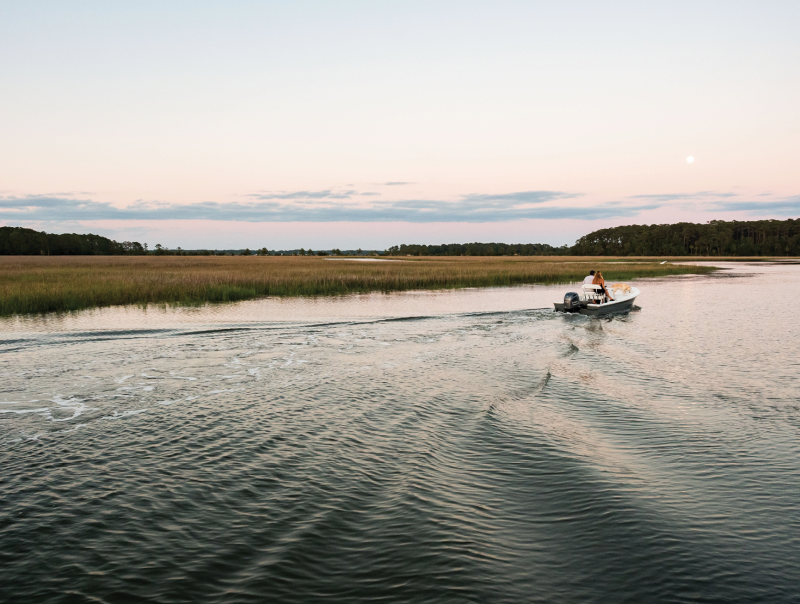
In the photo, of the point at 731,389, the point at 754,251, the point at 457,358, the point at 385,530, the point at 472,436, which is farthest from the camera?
the point at 754,251

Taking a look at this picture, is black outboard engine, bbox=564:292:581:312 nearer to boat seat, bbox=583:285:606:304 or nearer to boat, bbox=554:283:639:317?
boat, bbox=554:283:639:317

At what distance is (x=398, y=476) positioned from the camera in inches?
339

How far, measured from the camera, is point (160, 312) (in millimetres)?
29797

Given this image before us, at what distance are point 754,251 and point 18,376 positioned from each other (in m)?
228

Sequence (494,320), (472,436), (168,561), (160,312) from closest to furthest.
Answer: (168,561)
(472,436)
(494,320)
(160,312)

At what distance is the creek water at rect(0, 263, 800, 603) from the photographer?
609 cm

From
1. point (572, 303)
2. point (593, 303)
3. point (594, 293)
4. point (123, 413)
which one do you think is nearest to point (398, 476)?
point (123, 413)

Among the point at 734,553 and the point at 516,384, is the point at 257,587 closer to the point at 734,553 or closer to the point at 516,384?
the point at 734,553

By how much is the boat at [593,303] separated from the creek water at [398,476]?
9.45 meters

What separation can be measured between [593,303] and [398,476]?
2272 cm

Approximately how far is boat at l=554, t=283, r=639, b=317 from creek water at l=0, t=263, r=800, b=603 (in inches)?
372

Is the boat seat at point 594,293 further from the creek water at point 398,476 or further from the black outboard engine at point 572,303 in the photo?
the creek water at point 398,476

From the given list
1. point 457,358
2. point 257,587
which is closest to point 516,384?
point 457,358

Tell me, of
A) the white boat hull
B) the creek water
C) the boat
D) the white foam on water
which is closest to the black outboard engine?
the boat
